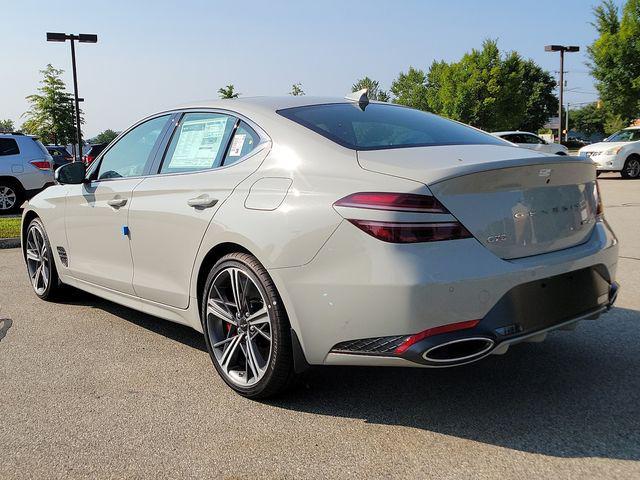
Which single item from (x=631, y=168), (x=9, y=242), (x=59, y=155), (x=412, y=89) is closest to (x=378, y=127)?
(x=9, y=242)

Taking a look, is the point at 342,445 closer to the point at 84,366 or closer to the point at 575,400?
the point at 575,400

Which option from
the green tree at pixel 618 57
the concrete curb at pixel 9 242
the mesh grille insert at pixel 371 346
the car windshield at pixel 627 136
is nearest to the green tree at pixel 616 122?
the green tree at pixel 618 57

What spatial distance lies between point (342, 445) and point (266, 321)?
0.72m

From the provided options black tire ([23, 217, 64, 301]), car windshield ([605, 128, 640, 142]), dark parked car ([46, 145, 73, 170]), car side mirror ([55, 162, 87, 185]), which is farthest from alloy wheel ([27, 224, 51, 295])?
dark parked car ([46, 145, 73, 170])

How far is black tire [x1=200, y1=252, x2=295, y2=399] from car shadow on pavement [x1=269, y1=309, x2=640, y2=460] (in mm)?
156

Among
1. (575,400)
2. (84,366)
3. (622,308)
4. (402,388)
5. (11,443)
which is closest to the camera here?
(11,443)

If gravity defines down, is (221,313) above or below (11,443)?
above

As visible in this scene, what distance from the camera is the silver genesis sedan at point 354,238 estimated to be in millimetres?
2678

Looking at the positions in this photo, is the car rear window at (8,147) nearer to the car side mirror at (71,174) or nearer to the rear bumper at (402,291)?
the car side mirror at (71,174)

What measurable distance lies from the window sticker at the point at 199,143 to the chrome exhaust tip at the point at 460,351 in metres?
1.74

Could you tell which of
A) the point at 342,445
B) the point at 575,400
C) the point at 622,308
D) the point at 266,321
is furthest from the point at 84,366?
the point at 622,308

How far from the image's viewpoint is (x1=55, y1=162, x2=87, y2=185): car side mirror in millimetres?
4738

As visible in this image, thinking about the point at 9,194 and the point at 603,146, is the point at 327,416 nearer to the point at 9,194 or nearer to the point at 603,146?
the point at 9,194

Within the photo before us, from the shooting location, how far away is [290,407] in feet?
10.6
